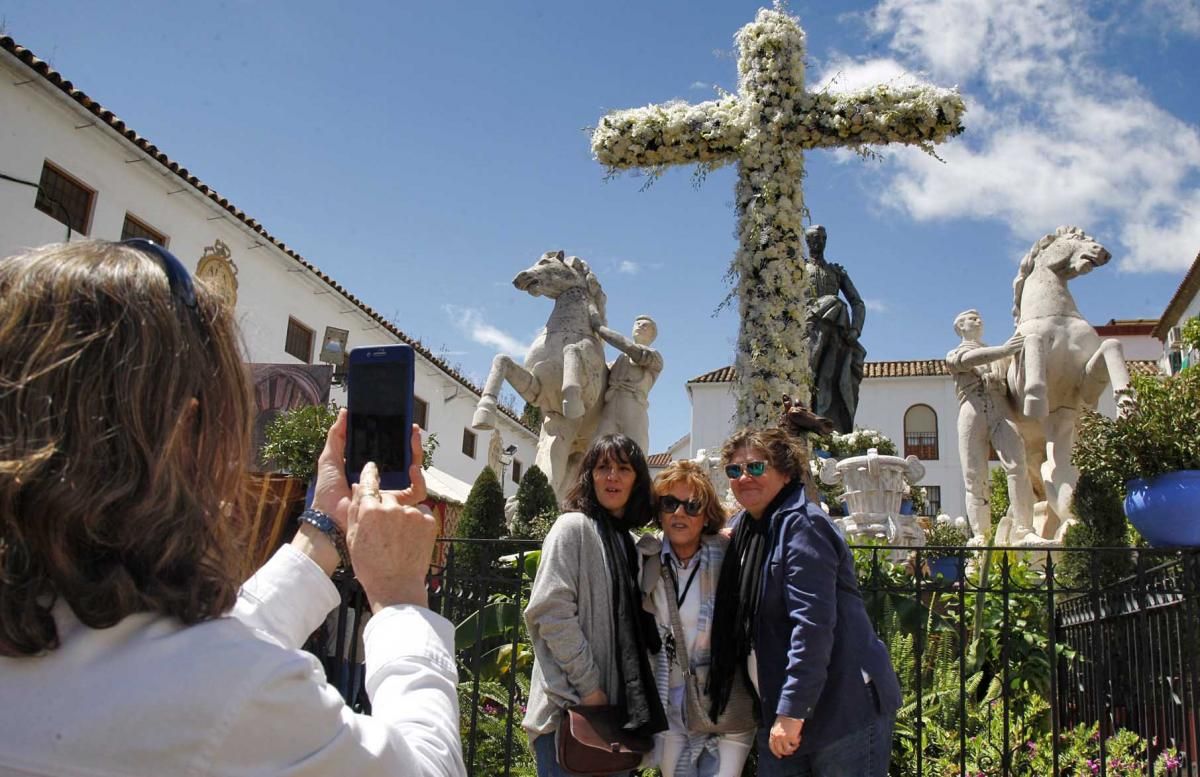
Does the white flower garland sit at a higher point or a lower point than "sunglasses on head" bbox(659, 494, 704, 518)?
higher

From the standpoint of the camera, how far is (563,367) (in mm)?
8258

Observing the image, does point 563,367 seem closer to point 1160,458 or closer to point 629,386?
point 629,386

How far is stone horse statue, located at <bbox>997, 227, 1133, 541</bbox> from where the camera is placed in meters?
7.98

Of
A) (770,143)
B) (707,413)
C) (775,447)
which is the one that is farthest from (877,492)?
(707,413)

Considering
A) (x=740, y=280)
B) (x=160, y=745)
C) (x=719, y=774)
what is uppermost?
(x=740, y=280)

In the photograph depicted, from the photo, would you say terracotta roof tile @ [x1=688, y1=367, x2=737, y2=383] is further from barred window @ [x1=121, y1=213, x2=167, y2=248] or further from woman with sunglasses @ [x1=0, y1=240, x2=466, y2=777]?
woman with sunglasses @ [x1=0, y1=240, x2=466, y2=777]

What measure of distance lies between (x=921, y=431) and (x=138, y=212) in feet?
107

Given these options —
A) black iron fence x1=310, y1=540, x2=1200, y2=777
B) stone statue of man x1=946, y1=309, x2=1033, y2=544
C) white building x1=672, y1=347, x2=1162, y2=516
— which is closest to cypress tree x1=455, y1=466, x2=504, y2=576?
black iron fence x1=310, y1=540, x2=1200, y2=777

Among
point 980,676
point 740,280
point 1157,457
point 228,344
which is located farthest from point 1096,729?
point 228,344

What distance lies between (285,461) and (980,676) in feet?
28.0

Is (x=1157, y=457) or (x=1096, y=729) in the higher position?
(x=1157, y=457)

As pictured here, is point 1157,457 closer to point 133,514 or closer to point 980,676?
point 980,676

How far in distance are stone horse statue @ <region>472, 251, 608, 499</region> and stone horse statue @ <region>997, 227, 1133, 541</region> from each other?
3.82 meters

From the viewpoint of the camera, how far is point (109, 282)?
94cm
